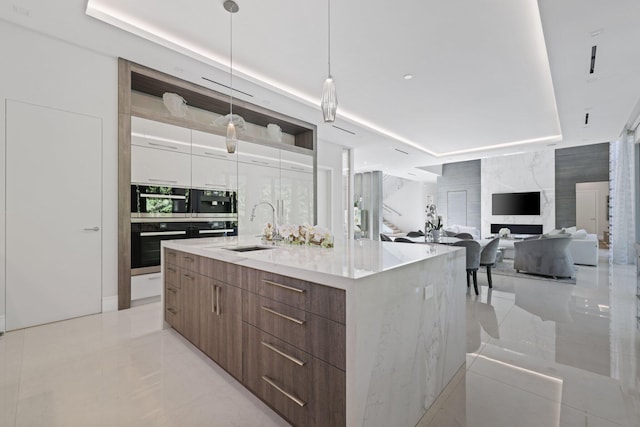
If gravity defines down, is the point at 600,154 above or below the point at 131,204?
above

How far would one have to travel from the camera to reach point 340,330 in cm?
114

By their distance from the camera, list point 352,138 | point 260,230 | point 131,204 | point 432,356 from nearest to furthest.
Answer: point 432,356
point 131,204
point 260,230
point 352,138

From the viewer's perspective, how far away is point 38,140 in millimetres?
2760

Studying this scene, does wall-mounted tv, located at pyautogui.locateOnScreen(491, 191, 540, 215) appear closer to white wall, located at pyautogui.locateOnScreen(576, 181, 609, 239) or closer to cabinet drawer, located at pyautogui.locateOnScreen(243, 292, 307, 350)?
white wall, located at pyautogui.locateOnScreen(576, 181, 609, 239)

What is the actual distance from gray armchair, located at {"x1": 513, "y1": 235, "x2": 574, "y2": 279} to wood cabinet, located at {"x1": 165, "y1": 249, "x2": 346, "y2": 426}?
5.18m

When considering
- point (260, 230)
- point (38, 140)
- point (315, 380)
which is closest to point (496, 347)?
point (315, 380)

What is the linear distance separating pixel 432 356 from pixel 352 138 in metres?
5.36

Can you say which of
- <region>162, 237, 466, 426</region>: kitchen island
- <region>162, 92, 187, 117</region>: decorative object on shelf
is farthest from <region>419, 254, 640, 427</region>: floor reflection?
<region>162, 92, 187, 117</region>: decorative object on shelf

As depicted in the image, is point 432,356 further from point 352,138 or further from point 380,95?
point 352,138

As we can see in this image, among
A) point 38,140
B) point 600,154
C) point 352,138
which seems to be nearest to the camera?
point 38,140

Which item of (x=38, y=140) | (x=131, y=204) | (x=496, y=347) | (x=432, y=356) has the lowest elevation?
(x=496, y=347)

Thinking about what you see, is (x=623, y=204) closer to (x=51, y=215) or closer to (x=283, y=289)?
(x=283, y=289)

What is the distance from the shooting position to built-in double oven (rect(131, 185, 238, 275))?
3361 mm

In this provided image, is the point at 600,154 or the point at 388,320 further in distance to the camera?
the point at 600,154
